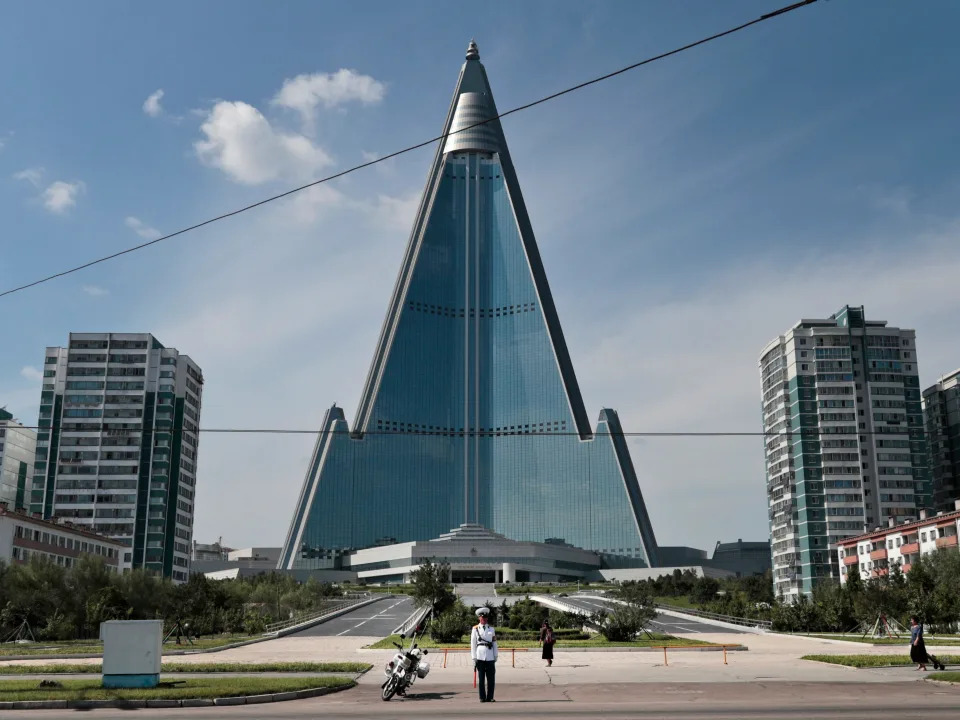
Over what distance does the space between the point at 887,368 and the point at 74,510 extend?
11337 cm

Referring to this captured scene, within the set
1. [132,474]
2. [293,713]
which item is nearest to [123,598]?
[293,713]

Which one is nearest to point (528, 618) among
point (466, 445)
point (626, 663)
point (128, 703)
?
point (626, 663)

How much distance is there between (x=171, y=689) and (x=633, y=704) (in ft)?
35.5

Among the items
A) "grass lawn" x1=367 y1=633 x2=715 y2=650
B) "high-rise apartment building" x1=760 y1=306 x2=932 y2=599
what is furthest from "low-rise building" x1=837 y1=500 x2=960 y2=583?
"grass lawn" x1=367 y1=633 x2=715 y2=650

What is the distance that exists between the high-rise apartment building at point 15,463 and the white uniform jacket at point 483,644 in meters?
138

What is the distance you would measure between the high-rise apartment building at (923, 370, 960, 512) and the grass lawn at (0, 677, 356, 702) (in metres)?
139

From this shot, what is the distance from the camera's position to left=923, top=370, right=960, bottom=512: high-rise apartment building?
145 metres

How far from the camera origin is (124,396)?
5418 inches

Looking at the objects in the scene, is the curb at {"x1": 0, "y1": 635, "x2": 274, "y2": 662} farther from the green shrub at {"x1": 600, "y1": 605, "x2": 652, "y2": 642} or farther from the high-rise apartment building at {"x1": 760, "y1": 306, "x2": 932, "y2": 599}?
the high-rise apartment building at {"x1": 760, "y1": 306, "x2": 932, "y2": 599}

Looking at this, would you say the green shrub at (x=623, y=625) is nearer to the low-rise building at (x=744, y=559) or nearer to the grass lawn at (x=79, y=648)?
the grass lawn at (x=79, y=648)

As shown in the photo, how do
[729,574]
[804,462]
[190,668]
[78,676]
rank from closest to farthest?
[78,676] < [190,668] < [804,462] < [729,574]

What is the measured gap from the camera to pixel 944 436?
14875 centimetres

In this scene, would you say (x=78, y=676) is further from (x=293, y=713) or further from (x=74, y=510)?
(x=74, y=510)

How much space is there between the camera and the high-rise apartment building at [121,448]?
13125 cm
